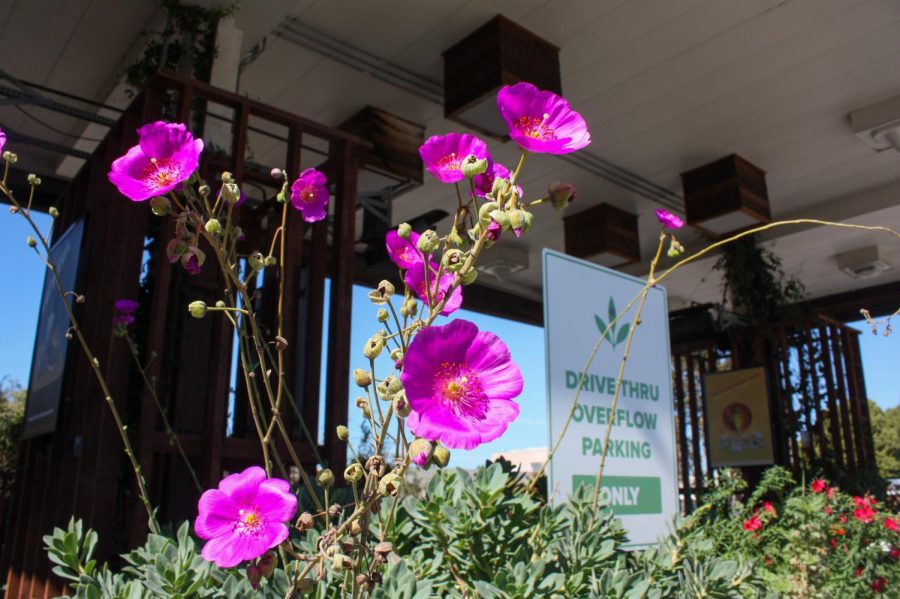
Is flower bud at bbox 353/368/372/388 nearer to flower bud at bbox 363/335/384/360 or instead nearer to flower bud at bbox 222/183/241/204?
flower bud at bbox 363/335/384/360

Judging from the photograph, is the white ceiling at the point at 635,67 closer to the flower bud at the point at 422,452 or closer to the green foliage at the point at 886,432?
the flower bud at the point at 422,452

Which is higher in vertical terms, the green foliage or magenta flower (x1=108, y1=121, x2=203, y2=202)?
the green foliage

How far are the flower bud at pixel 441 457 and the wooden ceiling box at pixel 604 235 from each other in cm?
510

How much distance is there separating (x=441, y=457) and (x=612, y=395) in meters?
1.07

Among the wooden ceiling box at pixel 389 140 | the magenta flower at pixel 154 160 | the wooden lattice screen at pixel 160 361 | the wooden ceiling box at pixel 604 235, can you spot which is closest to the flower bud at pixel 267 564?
the magenta flower at pixel 154 160

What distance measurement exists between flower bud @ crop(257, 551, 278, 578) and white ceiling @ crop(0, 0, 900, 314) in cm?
323

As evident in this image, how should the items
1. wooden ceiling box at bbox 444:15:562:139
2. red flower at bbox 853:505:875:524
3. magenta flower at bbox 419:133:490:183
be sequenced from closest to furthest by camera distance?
magenta flower at bbox 419:133:490:183 → red flower at bbox 853:505:875:524 → wooden ceiling box at bbox 444:15:562:139

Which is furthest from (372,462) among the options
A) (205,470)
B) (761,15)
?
(761,15)

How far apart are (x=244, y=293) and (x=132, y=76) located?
11.2ft

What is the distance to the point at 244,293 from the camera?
2.07 ft

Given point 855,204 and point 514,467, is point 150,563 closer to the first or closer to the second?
→ point 514,467

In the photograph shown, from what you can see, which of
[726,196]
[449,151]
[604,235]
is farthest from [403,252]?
[604,235]

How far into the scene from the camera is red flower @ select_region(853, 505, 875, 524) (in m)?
3.01

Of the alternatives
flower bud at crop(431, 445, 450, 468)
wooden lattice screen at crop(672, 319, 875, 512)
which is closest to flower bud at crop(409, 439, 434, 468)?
flower bud at crop(431, 445, 450, 468)
